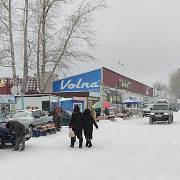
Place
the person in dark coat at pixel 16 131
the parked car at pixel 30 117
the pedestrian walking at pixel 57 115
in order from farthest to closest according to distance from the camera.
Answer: the pedestrian walking at pixel 57 115 < the parked car at pixel 30 117 < the person in dark coat at pixel 16 131

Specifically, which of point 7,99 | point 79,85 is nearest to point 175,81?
point 79,85

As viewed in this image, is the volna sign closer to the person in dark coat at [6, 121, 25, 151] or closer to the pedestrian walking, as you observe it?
the pedestrian walking

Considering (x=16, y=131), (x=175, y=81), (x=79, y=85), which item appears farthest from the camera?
(x=175, y=81)

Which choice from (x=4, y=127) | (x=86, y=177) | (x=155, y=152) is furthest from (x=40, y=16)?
(x=86, y=177)

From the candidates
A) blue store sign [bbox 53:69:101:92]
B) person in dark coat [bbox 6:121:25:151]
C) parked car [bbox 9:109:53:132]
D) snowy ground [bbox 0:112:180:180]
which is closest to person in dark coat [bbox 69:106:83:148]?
snowy ground [bbox 0:112:180:180]

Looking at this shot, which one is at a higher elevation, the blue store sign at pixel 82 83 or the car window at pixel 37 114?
the blue store sign at pixel 82 83

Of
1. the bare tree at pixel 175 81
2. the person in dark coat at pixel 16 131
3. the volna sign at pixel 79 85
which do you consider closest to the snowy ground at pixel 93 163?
the person in dark coat at pixel 16 131

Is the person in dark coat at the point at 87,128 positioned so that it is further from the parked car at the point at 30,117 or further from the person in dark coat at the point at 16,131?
the parked car at the point at 30,117

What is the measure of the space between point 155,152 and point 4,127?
612 cm

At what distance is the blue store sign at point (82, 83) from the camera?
130 feet

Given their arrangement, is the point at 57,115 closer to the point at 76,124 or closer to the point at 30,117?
the point at 30,117

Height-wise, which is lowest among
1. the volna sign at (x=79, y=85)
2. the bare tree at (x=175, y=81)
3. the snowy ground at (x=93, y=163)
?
the snowy ground at (x=93, y=163)

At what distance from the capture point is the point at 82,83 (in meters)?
41.1

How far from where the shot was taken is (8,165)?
27.6ft
